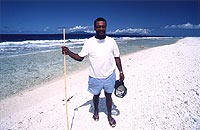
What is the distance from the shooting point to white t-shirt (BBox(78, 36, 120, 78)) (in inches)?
165

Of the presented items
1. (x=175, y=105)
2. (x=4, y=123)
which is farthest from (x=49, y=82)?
(x=175, y=105)

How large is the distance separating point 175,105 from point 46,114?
2.84 metres

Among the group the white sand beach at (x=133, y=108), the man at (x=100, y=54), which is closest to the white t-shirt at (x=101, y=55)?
the man at (x=100, y=54)

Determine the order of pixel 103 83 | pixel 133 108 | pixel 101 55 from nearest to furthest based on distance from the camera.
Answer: pixel 101 55, pixel 103 83, pixel 133 108

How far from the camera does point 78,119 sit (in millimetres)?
5023

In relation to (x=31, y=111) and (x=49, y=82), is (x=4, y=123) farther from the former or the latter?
(x=49, y=82)

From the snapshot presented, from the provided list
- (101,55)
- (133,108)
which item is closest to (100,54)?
(101,55)

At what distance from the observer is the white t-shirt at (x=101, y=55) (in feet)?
13.8

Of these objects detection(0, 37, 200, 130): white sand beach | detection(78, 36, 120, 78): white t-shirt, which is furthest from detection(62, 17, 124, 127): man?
detection(0, 37, 200, 130): white sand beach

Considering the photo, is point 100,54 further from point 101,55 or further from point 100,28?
point 100,28

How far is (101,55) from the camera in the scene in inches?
165

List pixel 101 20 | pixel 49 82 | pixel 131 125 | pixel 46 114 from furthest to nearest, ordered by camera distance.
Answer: pixel 49 82 < pixel 46 114 < pixel 131 125 < pixel 101 20

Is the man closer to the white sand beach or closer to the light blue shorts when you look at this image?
the light blue shorts

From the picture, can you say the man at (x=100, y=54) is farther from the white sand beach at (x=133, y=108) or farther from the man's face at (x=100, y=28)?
the white sand beach at (x=133, y=108)
